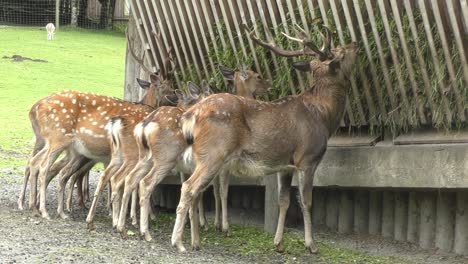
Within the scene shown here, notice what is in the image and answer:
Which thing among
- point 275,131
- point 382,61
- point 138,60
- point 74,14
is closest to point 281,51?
point 275,131

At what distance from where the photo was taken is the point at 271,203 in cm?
867

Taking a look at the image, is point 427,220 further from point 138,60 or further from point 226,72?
point 138,60

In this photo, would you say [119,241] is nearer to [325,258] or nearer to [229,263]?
[229,263]

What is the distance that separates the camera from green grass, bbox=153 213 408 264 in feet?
24.8

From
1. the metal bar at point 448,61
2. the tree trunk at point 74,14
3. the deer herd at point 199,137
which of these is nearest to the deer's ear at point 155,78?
the deer herd at point 199,137

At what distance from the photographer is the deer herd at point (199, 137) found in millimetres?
7352

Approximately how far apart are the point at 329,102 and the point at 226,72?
1.38 metres

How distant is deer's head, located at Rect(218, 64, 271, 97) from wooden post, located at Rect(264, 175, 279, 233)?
832mm

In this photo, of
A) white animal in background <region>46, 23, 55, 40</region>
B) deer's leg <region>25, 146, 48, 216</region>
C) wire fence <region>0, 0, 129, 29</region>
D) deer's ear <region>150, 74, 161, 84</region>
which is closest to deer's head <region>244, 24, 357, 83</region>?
deer's ear <region>150, 74, 161, 84</region>

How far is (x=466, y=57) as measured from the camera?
6.82 meters

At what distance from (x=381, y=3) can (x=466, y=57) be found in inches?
34.1

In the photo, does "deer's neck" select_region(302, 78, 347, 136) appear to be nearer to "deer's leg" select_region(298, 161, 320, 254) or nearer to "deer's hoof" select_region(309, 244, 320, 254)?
"deer's leg" select_region(298, 161, 320, 254)

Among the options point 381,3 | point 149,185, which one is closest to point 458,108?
point 381,3

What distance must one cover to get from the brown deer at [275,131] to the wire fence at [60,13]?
27687mm
